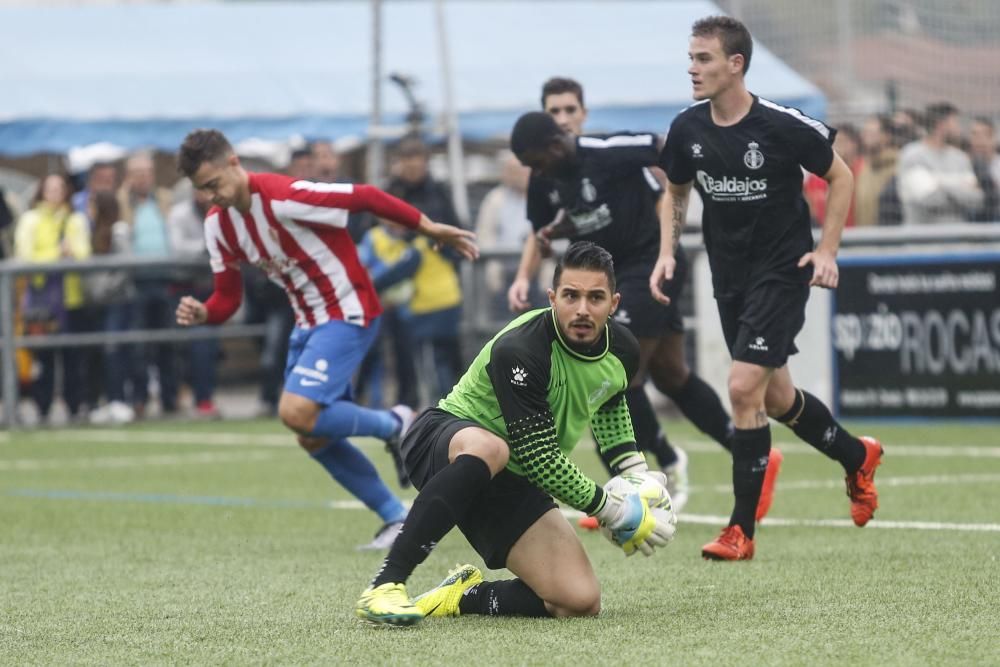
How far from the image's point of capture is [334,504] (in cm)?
1027

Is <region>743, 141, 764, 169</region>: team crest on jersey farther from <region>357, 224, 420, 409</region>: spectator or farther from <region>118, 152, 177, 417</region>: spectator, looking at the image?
<region>118, 152, 177, 417</region>: spectator

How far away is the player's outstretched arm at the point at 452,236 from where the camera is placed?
815cm

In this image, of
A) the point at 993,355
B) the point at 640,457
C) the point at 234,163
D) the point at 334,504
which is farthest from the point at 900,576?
the point at 993,355

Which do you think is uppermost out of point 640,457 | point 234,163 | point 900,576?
point 234,163

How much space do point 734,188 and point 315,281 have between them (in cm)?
215

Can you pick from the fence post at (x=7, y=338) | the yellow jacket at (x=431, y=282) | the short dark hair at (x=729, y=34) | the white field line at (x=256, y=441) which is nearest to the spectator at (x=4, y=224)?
the fence post at (x=7, y=338)

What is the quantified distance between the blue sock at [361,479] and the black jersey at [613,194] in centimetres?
154

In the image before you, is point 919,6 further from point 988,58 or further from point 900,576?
point 900,576

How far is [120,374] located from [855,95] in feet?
23.3

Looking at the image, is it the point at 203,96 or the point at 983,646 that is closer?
the point at 983,646

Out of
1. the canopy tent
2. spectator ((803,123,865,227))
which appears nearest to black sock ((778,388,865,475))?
spectator ((803,123,865,227))

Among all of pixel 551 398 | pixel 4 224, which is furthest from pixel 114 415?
pixel 551 398

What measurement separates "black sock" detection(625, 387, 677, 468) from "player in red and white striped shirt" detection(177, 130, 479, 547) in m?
1.24

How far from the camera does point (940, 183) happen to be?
14789mm
